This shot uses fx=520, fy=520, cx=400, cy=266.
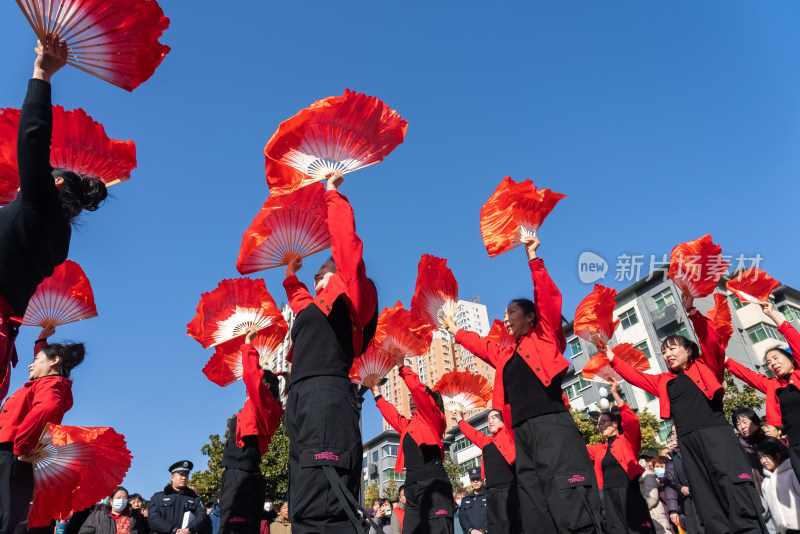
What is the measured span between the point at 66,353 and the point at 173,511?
4.06m

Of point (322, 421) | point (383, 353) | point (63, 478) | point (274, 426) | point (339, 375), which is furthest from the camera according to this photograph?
point (383, 353)

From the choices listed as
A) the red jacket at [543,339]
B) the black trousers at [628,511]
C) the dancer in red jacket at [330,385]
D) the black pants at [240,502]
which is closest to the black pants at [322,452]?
the dancer in red jacket at [330,385]

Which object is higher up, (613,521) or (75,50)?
(75,50)

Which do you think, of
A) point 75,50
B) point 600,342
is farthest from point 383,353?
point 75,50

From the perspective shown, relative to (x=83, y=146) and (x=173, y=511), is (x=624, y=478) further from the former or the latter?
(x=83, y=146)

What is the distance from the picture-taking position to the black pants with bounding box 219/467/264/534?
539 cm

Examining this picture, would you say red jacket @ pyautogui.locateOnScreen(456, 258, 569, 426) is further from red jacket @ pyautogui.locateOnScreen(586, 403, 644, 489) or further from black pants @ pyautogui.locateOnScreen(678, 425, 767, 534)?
red jacket @ pyautogui.locateOnScreen(586, 403, 644, 489)

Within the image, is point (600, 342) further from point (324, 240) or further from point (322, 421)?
point (322, 421)

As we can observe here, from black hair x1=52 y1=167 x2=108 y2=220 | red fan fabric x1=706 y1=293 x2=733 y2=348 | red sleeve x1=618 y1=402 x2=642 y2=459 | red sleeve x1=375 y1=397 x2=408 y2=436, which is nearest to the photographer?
black hair x1=52 y1=167 x2=108 y2=220

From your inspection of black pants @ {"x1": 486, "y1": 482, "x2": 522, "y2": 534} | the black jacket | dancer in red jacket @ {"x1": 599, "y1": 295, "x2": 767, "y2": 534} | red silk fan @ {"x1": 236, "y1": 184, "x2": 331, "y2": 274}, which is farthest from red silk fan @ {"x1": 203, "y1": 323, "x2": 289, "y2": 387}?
dancer in red jacket @ {"x1": 599, "y1": 295, "x2": 767, "y2": 534}

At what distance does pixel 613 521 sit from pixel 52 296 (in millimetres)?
7344

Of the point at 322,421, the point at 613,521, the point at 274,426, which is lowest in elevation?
the point at 613,521

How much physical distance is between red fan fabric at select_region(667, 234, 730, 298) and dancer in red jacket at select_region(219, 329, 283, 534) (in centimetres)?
462

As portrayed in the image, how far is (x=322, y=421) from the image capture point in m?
2.70
